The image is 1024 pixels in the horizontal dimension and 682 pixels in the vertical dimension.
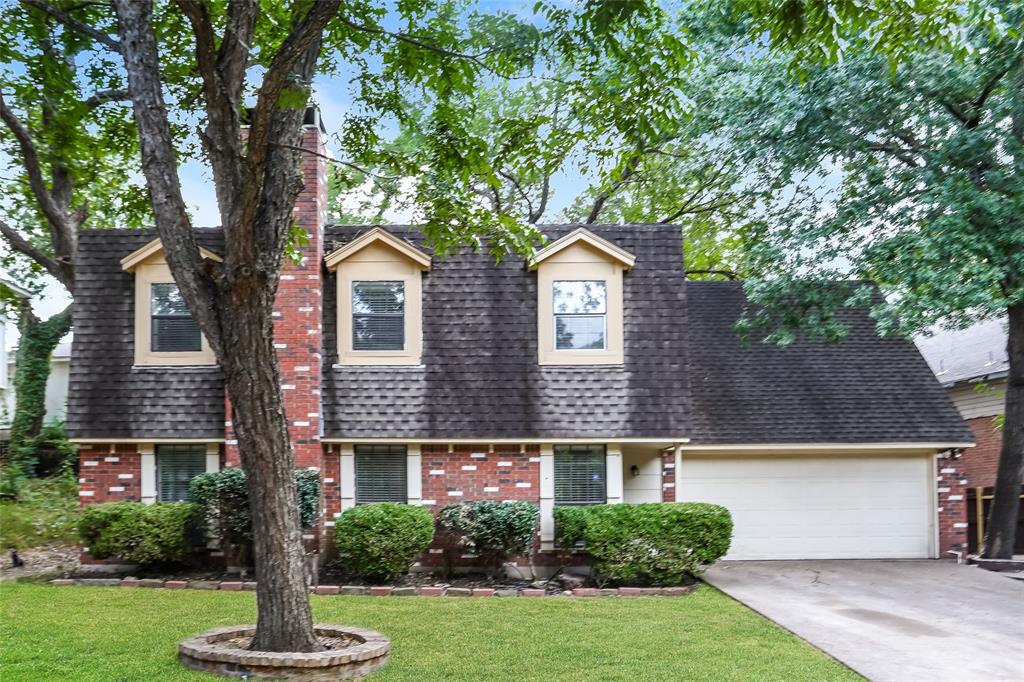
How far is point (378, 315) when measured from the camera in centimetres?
1530

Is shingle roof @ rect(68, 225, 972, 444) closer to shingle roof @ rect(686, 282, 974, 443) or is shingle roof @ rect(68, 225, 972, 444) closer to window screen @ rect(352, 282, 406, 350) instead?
shingle roof @ rect(686, 282, 974, 443)

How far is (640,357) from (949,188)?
525 cm

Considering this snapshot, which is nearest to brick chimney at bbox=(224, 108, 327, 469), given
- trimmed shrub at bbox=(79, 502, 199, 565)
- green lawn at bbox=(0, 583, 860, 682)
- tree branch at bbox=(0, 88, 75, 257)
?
trimmed shrub at bbox=(79, 502, 199, 565)

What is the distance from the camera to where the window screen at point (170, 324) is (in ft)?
49.7

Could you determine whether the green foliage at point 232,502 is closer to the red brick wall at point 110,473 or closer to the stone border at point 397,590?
the stone border at point 397,590

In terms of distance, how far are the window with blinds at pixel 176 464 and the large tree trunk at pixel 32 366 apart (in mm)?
8934

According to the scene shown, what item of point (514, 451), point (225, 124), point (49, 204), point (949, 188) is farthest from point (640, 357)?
point (49, 204)

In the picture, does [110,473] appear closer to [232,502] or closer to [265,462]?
[232,502]

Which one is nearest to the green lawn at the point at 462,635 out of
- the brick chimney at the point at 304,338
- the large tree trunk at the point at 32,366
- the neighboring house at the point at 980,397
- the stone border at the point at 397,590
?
the stone border at the point at 397,590

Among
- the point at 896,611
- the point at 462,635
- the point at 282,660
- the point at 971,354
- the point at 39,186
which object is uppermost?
the point at 39,186

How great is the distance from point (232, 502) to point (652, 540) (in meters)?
5.84

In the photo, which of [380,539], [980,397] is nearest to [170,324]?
[380,539]

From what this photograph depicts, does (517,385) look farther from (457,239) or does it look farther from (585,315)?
(457,239)

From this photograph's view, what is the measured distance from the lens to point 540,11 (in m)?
9.70
